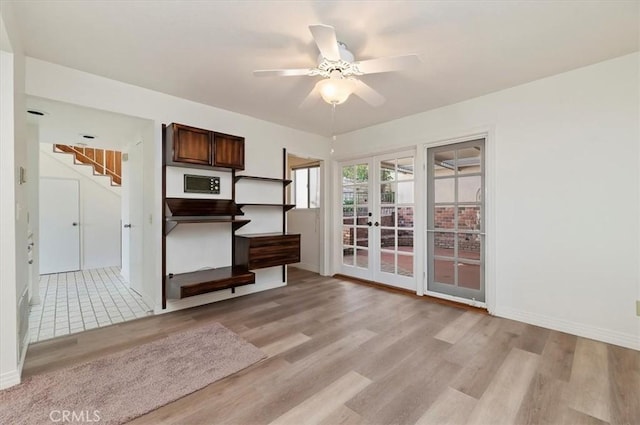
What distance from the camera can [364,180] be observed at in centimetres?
472

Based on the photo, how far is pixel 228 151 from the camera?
343 cm

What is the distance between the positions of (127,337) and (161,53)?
258cm

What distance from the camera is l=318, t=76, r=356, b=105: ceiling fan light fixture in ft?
7.18

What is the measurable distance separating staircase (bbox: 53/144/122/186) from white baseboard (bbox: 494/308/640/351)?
7368 millimetres

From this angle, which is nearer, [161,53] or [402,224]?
[161,53]

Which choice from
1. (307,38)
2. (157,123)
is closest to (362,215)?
(307,38)

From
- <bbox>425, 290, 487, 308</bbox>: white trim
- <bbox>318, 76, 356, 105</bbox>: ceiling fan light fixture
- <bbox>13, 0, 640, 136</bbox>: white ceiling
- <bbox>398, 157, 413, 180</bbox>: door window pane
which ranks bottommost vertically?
<bbox>425, 290, 487, 308</bbox>: white trim

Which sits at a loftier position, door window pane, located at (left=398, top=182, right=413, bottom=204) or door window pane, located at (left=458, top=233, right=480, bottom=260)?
door window pane, located at (left=398, top=182, right=413, bottom=204)

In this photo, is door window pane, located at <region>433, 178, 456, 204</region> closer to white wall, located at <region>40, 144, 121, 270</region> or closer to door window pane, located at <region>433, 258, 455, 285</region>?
door window pane, located at <region>433, 258, 455, 285</region>

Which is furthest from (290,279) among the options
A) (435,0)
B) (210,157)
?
(435,0)

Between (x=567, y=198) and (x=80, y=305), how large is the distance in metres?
5.57

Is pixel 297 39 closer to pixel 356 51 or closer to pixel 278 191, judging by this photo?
pixel 356 51

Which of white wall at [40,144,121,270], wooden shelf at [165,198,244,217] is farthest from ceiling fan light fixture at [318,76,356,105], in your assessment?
white wall at [40,144,121,270]

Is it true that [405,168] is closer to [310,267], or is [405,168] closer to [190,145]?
[310,267]
